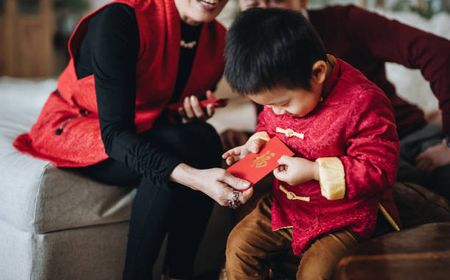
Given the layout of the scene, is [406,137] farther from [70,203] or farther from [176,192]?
[70,203]

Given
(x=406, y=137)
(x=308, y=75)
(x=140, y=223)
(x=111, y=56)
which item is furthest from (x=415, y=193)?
(x=111, y=56)

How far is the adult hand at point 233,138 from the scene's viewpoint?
1.52 metres

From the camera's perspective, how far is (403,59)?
1.38 metres

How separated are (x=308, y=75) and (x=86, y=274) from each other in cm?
78

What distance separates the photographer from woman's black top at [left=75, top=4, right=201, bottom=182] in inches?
42.1

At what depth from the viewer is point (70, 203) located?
124 cm

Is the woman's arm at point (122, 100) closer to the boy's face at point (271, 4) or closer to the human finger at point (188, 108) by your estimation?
the human finger at point (188, 108)

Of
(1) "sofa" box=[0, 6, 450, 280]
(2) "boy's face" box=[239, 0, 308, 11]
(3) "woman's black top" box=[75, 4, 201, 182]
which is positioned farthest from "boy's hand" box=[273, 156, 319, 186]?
(2) "boy's face" box=[239, 0, 308, 11]

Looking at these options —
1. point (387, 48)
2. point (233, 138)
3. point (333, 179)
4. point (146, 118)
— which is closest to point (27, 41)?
point (233, 138)

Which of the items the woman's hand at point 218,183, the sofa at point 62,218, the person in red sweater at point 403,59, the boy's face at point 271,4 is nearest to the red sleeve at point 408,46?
the person in red sweater at point 403,59

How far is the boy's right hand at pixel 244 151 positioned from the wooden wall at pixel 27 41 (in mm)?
3054

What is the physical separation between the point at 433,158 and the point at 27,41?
3143 mm

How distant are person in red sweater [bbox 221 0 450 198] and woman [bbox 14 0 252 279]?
25 cm

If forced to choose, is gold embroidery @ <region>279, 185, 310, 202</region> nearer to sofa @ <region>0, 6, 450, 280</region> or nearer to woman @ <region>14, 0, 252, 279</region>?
woman @ <region>14, 0, 252, 279</region>
